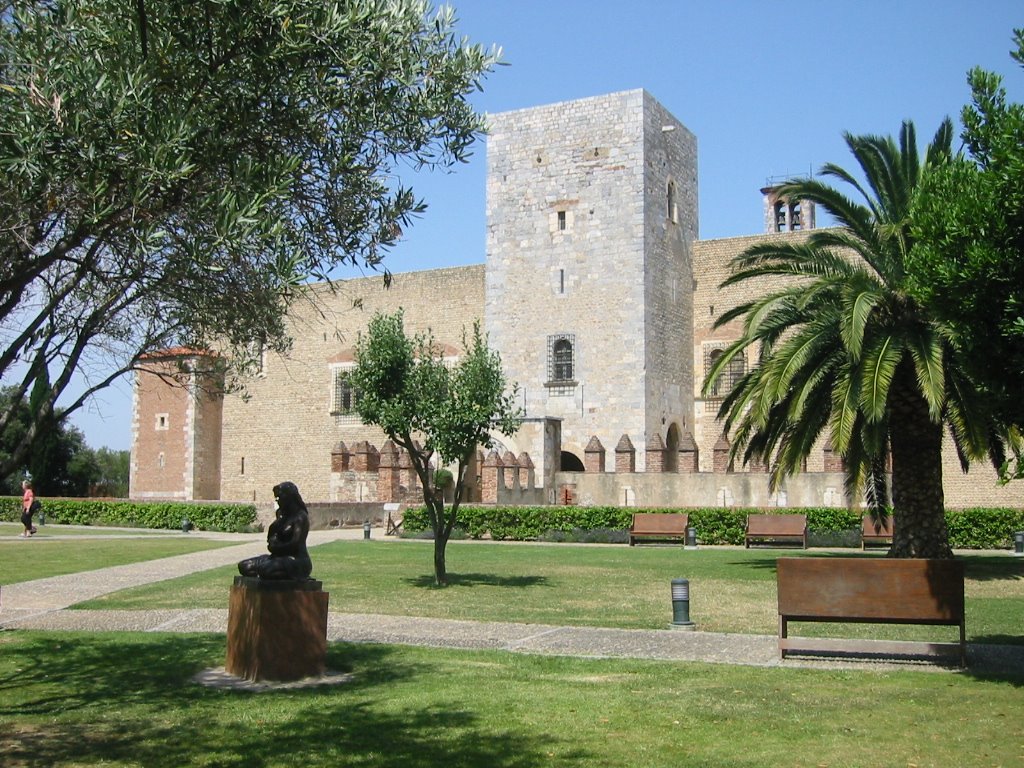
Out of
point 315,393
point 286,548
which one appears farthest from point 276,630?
point 315,393

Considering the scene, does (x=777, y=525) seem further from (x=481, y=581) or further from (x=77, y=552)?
(x=77, y=552)

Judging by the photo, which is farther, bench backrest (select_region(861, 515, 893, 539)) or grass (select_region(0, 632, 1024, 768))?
bench backrest (select_region(861, 515, 893, 539))

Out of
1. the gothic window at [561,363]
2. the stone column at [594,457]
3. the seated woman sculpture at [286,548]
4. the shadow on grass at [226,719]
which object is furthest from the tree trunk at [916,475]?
the gothic window at [561,363]

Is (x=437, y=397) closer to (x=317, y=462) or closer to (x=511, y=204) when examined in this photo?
(x=511, y=204)

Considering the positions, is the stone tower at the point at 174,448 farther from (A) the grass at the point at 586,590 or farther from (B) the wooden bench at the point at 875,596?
(B) the wooden bench at the point at 875,596

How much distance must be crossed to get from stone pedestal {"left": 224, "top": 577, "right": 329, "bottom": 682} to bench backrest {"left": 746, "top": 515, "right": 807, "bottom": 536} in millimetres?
15519

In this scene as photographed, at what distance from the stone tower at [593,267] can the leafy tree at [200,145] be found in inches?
937

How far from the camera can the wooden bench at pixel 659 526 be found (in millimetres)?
23375

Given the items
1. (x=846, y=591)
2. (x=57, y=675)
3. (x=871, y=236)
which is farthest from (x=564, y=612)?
(x=871, y=236)

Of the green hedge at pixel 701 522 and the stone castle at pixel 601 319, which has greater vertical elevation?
the stone castle at pixel 601 319

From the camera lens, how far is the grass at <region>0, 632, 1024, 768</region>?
5.99 meters

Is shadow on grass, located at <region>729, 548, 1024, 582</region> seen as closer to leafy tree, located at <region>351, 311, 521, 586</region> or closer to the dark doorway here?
leafy tree, located at <region>351, 311, 521, 586</region>

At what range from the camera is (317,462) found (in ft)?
131

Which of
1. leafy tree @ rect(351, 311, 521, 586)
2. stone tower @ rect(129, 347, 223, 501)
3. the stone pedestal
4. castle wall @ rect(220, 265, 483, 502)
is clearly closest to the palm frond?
leafy tree @ rect(351, 311, 521, 586)
